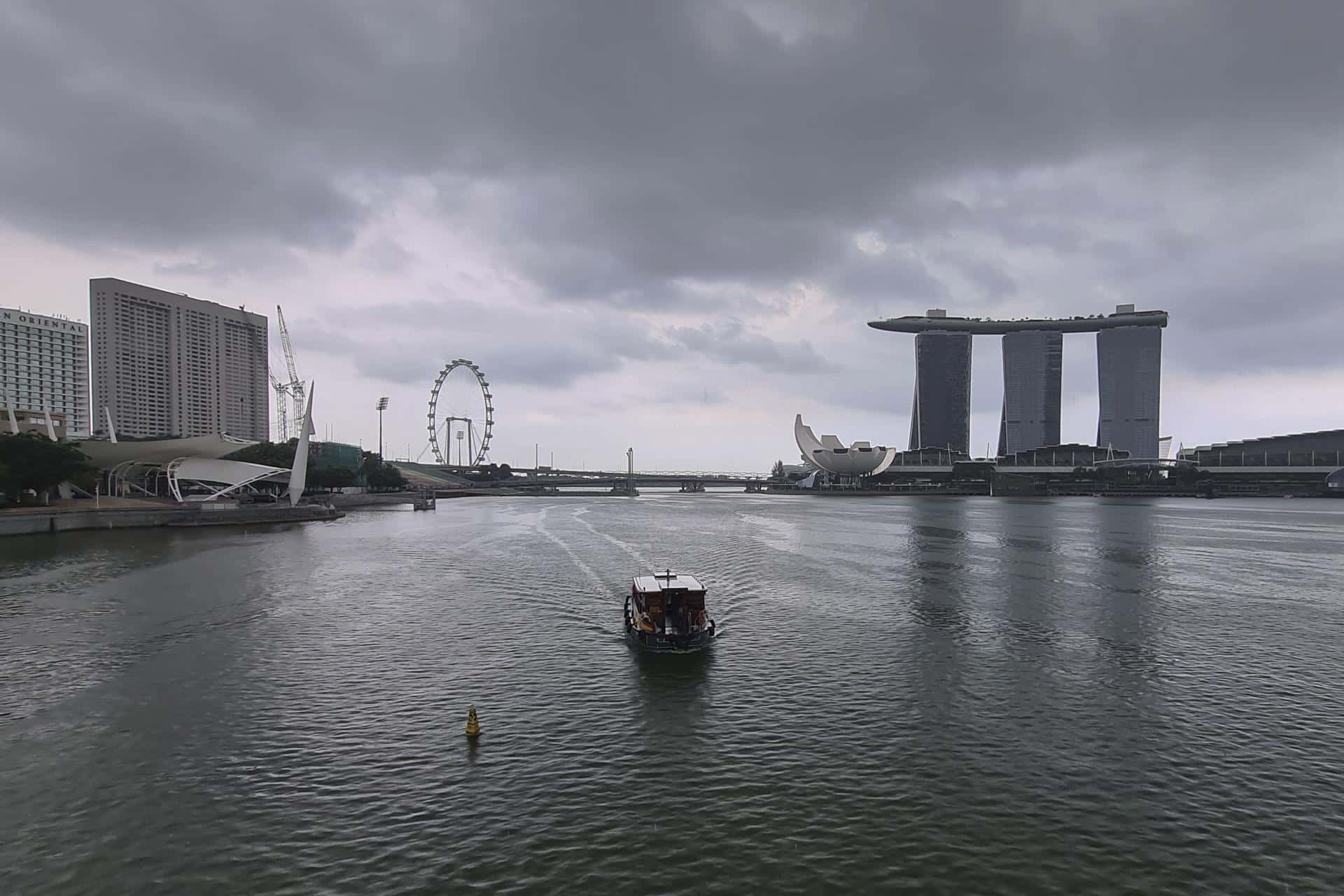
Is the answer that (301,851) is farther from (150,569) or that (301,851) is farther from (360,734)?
(150,569)

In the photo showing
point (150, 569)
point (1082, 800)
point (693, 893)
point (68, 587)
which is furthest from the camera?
point (150, 569)

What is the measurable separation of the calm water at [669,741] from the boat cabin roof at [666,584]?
3214 mm

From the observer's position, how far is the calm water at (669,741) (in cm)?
1581

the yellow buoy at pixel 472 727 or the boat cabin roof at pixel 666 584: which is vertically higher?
the boat cabin roof at pixel 666 584

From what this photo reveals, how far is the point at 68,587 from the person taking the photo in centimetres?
4931

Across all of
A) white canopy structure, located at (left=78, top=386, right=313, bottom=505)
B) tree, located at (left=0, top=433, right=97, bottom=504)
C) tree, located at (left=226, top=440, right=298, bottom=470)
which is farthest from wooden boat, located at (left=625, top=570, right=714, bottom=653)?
tree, located at (left=226, top=440, right=298, bottom=470)

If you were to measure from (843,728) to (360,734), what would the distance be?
52.5 ft

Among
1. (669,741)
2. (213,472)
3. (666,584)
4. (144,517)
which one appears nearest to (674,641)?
(666,584)

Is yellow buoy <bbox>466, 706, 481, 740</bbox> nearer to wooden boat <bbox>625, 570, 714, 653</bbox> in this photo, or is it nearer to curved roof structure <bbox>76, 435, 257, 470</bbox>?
wooden boat <bbox>625, 570, 714, 653</bbox>

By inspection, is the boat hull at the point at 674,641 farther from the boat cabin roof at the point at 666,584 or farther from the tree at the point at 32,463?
the tree at the point at 32,463

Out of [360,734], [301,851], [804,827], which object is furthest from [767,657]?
[301,851]

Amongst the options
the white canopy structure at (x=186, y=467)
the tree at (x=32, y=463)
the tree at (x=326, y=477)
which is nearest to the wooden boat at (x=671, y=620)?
the tree at (x=32, y=463)

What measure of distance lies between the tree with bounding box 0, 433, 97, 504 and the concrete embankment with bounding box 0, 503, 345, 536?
3523mm

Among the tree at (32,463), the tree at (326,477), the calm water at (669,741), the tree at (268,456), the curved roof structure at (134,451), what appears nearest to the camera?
the calm water at (669,741)
